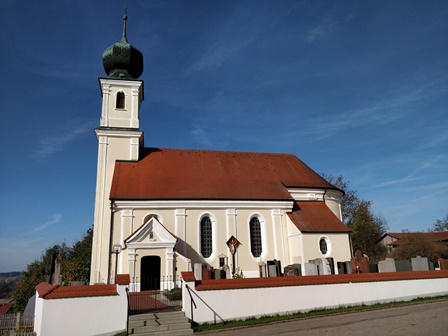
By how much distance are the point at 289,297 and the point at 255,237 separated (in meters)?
10.2

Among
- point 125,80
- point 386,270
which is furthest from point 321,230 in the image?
point 125,80

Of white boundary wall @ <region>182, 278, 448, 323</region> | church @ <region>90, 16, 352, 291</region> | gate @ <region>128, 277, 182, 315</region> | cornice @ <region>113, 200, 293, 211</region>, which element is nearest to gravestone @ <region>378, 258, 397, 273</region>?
white boundary wall @ <region>182, 278, 448, 323</region>

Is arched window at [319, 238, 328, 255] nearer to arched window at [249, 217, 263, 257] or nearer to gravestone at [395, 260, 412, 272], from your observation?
arched window at [249, 217, 263, 257]

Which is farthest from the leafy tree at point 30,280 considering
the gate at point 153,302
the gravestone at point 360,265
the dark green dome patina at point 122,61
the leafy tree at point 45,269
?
the gravestone at point 360,265

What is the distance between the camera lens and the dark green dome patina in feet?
85.2

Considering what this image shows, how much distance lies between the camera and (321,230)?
22359 mm

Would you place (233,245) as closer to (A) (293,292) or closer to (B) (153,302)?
(B) (153,302)

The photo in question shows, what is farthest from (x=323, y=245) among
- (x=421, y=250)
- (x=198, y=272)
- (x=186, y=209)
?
(x=421, y=250)

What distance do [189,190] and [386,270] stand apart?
12.4m

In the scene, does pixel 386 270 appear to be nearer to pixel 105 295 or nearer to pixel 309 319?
pixel 309 319

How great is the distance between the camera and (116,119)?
25125mm

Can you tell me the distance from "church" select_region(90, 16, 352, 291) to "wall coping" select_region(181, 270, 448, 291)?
286cm

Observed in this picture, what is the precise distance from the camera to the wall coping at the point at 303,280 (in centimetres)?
1214

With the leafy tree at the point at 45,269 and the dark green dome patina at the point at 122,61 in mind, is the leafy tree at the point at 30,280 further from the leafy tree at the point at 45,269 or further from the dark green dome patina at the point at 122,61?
the dark green dome patina at the point at 122,61
